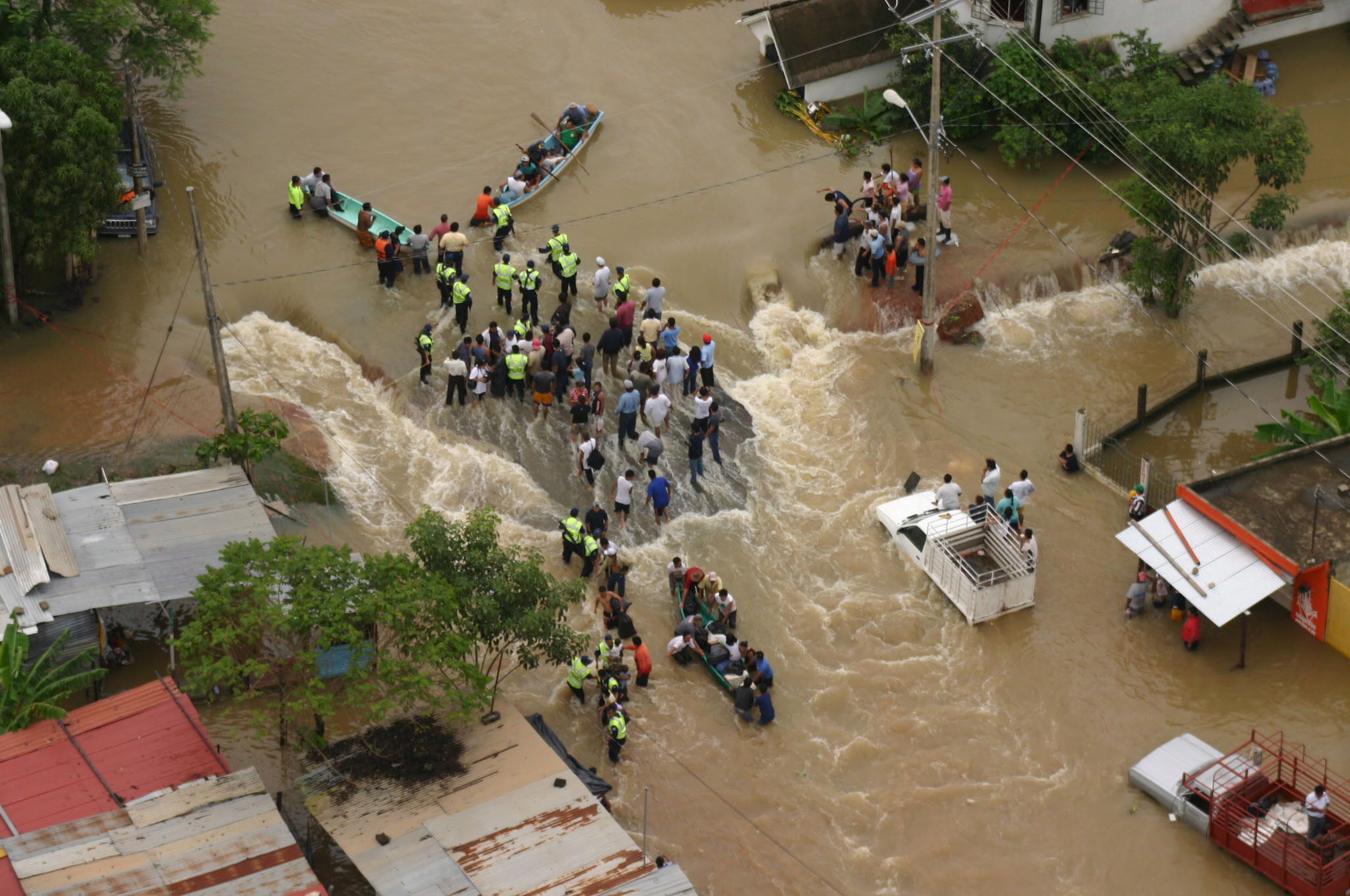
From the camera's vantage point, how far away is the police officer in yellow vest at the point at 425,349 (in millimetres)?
30734

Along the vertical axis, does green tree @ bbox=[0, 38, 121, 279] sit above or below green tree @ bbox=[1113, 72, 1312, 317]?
above

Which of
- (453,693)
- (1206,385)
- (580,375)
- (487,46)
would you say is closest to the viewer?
(453,693)

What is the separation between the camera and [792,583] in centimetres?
2900

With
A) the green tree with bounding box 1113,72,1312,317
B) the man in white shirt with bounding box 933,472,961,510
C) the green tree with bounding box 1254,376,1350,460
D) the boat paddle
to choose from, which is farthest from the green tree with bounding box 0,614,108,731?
the green tree with bounding box 1113,72,1312,317

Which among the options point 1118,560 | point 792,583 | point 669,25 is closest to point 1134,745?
point 1118,560

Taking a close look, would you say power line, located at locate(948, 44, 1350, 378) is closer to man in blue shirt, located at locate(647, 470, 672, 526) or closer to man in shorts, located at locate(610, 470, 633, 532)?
man in blue shirt, located at locate(647, 470, 672, 526)

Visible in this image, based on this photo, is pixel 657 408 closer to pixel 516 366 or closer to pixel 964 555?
pixel 516 366

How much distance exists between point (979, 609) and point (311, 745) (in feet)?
36.3

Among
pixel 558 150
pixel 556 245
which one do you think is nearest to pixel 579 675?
pixel 556 245

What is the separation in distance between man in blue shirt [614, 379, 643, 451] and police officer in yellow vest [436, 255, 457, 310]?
3.86 metres

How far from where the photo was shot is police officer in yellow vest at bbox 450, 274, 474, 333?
3130cm

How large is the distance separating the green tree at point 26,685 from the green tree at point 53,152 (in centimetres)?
1011

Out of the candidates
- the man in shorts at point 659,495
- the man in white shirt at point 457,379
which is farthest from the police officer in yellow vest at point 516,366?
the man in shorts at point 659,495

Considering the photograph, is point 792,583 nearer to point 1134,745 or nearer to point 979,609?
point 979,609
